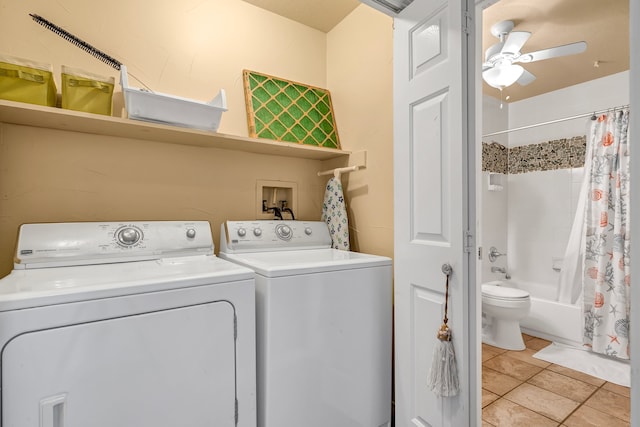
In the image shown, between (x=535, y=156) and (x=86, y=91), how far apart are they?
4.17 meters

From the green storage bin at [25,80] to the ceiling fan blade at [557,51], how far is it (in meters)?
2.89

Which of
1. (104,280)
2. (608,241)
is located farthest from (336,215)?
(608,241)

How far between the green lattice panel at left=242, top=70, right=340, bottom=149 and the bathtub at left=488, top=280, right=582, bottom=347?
8.48 ft

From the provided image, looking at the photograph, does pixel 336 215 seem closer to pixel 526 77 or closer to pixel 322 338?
pixel 322 338

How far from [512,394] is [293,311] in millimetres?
1755

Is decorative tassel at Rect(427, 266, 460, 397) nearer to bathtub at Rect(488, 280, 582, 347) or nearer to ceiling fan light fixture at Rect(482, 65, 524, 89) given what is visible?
ceiling fan light fixture at Rect(482, 65, 524, 89)

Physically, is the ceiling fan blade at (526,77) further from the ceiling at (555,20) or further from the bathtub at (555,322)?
the bathtub at (555,322)

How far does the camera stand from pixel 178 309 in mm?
1145

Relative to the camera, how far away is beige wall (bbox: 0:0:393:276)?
59.5 inches

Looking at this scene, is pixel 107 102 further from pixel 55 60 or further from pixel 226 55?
pixel 226 55

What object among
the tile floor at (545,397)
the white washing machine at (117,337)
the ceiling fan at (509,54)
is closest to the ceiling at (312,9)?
the ceiling fan at (509,54)

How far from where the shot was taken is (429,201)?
140 centimetres

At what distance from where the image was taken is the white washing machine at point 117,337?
3.06 ft

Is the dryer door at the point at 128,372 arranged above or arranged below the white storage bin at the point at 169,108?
below
